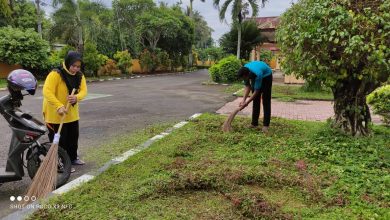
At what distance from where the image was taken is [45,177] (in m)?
3.62

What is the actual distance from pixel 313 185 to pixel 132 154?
102 inches

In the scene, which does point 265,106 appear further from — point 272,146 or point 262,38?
point 262,38

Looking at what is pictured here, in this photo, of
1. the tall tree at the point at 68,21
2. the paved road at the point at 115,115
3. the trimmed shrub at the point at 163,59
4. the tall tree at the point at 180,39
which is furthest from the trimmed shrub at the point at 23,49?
the tall tree at the point at 180,39

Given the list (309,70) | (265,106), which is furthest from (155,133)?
(309,70)

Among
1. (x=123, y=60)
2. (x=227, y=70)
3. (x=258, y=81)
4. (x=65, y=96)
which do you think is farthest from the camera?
(x=123, y=60)

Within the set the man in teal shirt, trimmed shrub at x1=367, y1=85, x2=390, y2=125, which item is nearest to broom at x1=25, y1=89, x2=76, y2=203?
the man in teal shirt

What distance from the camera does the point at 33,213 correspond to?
126 inches

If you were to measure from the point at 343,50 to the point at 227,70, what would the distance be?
14.6 m

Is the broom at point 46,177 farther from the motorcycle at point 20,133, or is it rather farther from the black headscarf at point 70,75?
the black headscarf at point 70,75

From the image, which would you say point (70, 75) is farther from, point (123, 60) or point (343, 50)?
point (123, 60)

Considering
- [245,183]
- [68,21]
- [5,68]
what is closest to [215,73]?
[68,21]

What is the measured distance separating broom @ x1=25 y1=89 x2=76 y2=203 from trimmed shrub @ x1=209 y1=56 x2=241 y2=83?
1631cm

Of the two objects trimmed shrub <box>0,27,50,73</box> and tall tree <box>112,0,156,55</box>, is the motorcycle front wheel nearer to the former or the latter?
trimmed shrub <box>0,27,50,73</box>

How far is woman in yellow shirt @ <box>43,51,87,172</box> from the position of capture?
13.9ft
